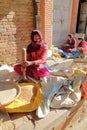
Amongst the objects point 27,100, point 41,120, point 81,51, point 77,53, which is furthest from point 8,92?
point 81,51

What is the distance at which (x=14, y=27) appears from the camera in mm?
4426

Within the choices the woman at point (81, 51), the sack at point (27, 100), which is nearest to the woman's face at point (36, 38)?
the sack at point (27, 100)

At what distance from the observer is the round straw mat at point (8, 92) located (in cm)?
218

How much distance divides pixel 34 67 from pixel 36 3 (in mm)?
2379

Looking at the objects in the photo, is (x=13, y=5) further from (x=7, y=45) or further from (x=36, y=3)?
(x=7, y=45)

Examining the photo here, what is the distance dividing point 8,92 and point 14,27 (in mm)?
2523

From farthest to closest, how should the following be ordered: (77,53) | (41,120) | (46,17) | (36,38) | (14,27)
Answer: (77,53) < (46,17) < (14,27) < (36,38) < (41,120)

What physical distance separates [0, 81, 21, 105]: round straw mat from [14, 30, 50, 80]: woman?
43 centimetres

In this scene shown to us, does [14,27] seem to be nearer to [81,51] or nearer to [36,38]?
[36,38]

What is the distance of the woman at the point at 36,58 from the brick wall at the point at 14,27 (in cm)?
140

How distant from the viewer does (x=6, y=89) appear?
7.98 ft

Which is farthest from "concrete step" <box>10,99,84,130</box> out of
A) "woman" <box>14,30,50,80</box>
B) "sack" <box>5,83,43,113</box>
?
"woman" <box>14,30,50,80</box>

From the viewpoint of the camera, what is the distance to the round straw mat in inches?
85.7

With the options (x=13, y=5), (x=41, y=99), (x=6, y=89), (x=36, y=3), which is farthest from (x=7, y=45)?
(x=41, y=99)
